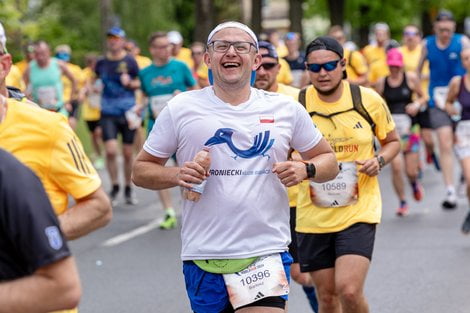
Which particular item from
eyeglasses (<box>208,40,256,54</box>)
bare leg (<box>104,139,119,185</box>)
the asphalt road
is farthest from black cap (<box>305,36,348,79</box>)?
bare leg (<box>104,139,119,185</box>)

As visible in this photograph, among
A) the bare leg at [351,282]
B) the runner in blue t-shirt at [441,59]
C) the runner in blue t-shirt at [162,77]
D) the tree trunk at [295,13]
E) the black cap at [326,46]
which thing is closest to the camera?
the bare leg at [351,282]

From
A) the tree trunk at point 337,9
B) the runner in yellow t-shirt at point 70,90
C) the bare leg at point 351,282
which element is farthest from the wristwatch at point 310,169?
the tree trunk at point 337,9

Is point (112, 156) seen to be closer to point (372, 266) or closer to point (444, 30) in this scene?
point (444, 30)

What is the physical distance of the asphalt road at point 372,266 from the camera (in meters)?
8.67

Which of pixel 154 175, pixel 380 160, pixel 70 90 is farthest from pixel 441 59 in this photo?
pixel 154 175

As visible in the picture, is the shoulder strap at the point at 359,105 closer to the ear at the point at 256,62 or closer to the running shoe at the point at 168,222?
the ear at the point at 256,62

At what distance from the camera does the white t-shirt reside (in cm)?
509

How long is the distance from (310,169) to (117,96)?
32.6 feet

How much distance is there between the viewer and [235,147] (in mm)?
5098

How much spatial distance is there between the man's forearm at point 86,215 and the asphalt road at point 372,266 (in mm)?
4603

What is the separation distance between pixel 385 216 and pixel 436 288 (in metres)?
4.25

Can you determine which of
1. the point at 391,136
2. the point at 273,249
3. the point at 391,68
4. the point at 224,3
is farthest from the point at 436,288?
the point at 224,3

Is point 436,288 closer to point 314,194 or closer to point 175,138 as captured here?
point 314,194

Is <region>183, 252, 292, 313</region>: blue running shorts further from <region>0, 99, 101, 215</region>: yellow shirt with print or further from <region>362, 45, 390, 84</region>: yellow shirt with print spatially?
<region>362, 45, 390, 84</region>: yellow shirt with print
